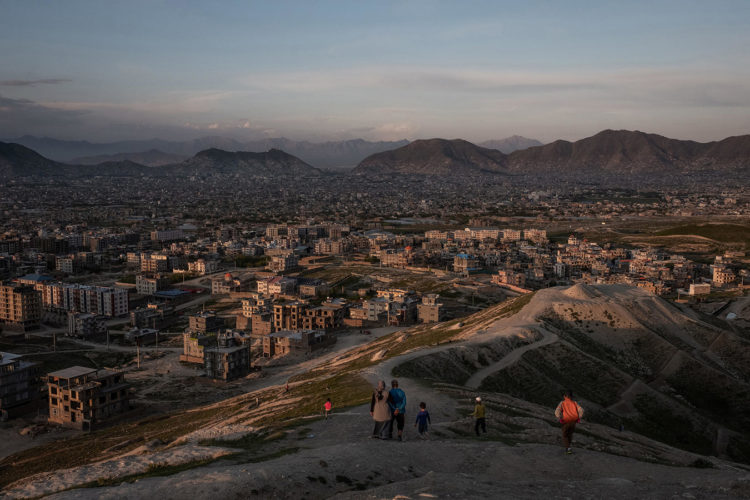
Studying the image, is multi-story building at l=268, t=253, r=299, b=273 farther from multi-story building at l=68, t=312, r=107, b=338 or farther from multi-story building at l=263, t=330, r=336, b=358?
multi-story building at l=263, t=330, r=336, b=358

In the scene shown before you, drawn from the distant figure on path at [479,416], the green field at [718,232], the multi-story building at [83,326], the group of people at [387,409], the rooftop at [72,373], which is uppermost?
the group of people at [387,409]

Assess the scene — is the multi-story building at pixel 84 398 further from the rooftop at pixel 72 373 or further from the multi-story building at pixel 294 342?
the multi-story building at pixel 294 342

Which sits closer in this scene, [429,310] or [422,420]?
[422,420]

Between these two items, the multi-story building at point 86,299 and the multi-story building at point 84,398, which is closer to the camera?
the multi-story building at point 84,398

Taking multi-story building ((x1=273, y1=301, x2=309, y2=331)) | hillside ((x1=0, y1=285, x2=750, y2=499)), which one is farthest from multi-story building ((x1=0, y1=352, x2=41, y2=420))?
multi-story building ((x1=273, y1=301, x2=309, y2=331))

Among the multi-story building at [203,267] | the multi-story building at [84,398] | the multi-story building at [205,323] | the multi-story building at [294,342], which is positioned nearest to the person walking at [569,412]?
the multi-story building at [84,398]

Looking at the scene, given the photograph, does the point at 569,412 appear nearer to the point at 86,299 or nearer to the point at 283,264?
the point at 86,299

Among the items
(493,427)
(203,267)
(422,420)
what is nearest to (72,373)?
(493,427)
